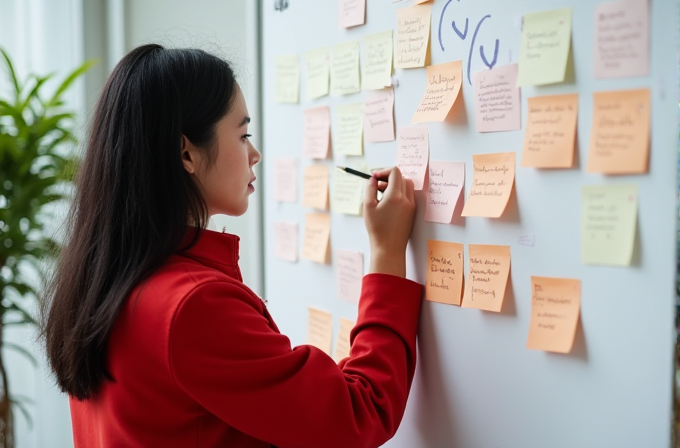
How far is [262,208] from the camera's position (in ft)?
5.07

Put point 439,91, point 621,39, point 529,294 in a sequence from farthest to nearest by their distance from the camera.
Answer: point 439,91 → point 529,294 → point 621,39

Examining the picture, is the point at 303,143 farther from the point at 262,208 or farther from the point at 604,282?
the point at 604,282

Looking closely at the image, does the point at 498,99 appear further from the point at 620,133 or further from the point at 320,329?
the point at 320,329

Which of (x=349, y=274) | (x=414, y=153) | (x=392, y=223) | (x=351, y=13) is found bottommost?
(x=349, y=274)

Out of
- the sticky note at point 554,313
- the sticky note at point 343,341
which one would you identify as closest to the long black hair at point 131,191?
the sticky note at point 343,341

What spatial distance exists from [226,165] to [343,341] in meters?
0.43

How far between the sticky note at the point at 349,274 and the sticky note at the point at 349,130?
192mm

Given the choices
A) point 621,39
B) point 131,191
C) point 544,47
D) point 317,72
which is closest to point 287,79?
point 317,72

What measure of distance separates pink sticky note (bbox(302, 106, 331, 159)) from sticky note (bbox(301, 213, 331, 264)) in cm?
13

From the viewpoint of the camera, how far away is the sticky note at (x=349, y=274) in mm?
1176

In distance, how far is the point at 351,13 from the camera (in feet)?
3.84

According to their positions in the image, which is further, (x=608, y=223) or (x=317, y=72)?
(x=317, y=72)

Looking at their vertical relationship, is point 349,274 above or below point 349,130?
below

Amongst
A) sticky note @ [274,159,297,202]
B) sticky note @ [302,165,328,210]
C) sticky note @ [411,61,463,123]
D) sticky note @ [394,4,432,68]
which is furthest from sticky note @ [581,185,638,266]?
sticky note @ [274,159,297,202]
